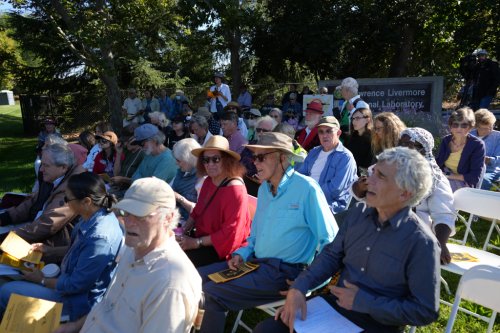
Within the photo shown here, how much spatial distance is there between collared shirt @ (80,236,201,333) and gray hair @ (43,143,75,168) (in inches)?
78.8

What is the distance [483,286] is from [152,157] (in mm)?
3938

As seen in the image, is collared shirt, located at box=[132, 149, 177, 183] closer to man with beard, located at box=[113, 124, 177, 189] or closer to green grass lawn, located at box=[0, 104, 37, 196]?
man with beard, located at box=[113, 124, 177, 189]

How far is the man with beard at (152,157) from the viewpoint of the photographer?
500 cm

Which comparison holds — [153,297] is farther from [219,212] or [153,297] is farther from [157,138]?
[157,138]

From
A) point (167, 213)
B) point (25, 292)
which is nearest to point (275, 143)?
point (167, 213)

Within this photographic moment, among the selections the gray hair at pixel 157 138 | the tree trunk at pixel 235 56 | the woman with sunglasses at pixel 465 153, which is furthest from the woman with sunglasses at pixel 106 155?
the tree trunk at pixel 235 56

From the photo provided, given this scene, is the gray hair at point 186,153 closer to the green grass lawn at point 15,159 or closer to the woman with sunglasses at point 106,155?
the woman with sunglasses at point 106,155

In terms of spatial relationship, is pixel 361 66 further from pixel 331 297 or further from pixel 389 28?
pixel 331 297

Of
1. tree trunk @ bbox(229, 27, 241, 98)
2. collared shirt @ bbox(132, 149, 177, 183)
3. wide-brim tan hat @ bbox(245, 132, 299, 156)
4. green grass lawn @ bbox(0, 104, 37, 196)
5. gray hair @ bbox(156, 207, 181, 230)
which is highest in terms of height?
tree trunk @ bbox(229, 27, 241, 98)

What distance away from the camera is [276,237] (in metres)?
2.84

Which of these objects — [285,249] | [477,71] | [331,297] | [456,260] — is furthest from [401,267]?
[477,71]

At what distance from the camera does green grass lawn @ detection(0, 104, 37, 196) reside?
8575mm

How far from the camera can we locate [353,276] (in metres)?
2.30

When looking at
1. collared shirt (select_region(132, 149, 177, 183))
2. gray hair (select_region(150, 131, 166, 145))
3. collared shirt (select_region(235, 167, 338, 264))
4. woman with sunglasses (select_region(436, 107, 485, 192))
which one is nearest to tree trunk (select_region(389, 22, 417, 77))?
woman with sunglasses (select_region(436, 107, 485, 192))
